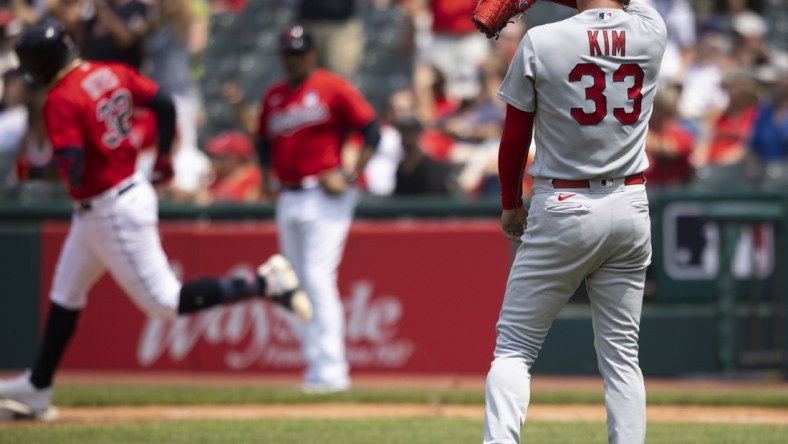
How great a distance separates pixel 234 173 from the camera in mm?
11164

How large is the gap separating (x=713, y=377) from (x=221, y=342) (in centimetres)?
373

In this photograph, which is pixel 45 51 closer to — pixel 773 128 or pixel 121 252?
pixel 121 252

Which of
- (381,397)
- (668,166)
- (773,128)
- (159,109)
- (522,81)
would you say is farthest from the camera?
(773,128)

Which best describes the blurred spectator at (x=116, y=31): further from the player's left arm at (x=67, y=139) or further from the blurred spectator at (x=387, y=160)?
the player's left arm at (x=67, y=139)

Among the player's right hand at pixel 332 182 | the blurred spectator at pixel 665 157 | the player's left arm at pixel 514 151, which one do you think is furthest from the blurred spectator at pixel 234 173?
the player's left arm at pixel 514 151

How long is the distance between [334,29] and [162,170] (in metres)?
5.70

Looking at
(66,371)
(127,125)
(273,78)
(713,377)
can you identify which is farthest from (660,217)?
(273,78)

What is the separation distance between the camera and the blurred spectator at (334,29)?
12578mm

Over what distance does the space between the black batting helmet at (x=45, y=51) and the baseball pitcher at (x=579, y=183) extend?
3.06 metres

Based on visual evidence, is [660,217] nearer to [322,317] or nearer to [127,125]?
[322,317]

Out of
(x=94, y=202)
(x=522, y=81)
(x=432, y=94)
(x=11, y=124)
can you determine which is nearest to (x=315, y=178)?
(x=94, y=202)

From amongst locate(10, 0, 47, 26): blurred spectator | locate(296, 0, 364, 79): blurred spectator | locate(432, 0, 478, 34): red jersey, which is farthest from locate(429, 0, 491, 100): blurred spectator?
locate(10, 0, 47, 26): blurred spectator

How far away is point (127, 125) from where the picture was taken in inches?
272

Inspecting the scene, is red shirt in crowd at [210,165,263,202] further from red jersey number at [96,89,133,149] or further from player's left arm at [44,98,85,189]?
player's left arm at [44,98,85,189]
